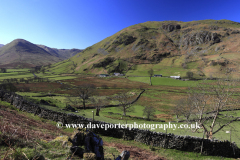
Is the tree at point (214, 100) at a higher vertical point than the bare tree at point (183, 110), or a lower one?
higher

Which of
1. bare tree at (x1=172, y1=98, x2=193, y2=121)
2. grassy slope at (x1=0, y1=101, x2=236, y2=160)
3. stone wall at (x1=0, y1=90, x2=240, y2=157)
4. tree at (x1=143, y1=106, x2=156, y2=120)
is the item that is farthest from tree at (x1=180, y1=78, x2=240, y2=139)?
tree at (x1=143, y1=106, x2=156, y2=120)

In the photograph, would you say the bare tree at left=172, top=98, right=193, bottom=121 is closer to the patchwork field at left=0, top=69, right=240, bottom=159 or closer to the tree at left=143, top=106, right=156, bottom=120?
the patchwork field at left=0, top=69, right=240, bottom=159

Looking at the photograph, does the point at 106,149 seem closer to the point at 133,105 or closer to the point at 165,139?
the point at 165,139

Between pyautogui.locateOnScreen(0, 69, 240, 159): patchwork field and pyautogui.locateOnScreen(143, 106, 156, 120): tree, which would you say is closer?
pyautogui.locateOnScreen(0, 69, 240, 159): patchwork field

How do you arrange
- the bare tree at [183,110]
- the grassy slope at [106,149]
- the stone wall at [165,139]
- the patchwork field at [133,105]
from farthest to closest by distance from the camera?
the bare tree at [183,110]
the patchwork field at [133,105]
the stone wall at [165,139]
the grassy slope at [106,149]

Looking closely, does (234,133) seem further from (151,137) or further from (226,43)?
(226,43)

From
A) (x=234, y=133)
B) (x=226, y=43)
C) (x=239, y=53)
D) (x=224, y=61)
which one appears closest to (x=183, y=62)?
(x=224, y=61)

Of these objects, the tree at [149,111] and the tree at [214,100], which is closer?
the tree at [214,100]

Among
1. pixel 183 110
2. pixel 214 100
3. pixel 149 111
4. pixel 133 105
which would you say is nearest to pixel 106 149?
pixel 214 100

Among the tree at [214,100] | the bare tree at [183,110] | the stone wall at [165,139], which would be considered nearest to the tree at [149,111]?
the bare tree at [183,110]

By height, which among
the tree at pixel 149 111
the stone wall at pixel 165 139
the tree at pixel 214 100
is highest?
the tree at pixel 214 100

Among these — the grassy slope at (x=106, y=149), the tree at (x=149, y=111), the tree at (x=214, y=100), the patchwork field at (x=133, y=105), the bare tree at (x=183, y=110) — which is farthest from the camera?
the tree at (x=149, y=111)

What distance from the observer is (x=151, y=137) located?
15.3 m

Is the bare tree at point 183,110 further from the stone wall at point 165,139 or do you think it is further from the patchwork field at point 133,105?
the stone wall at point 165,139
